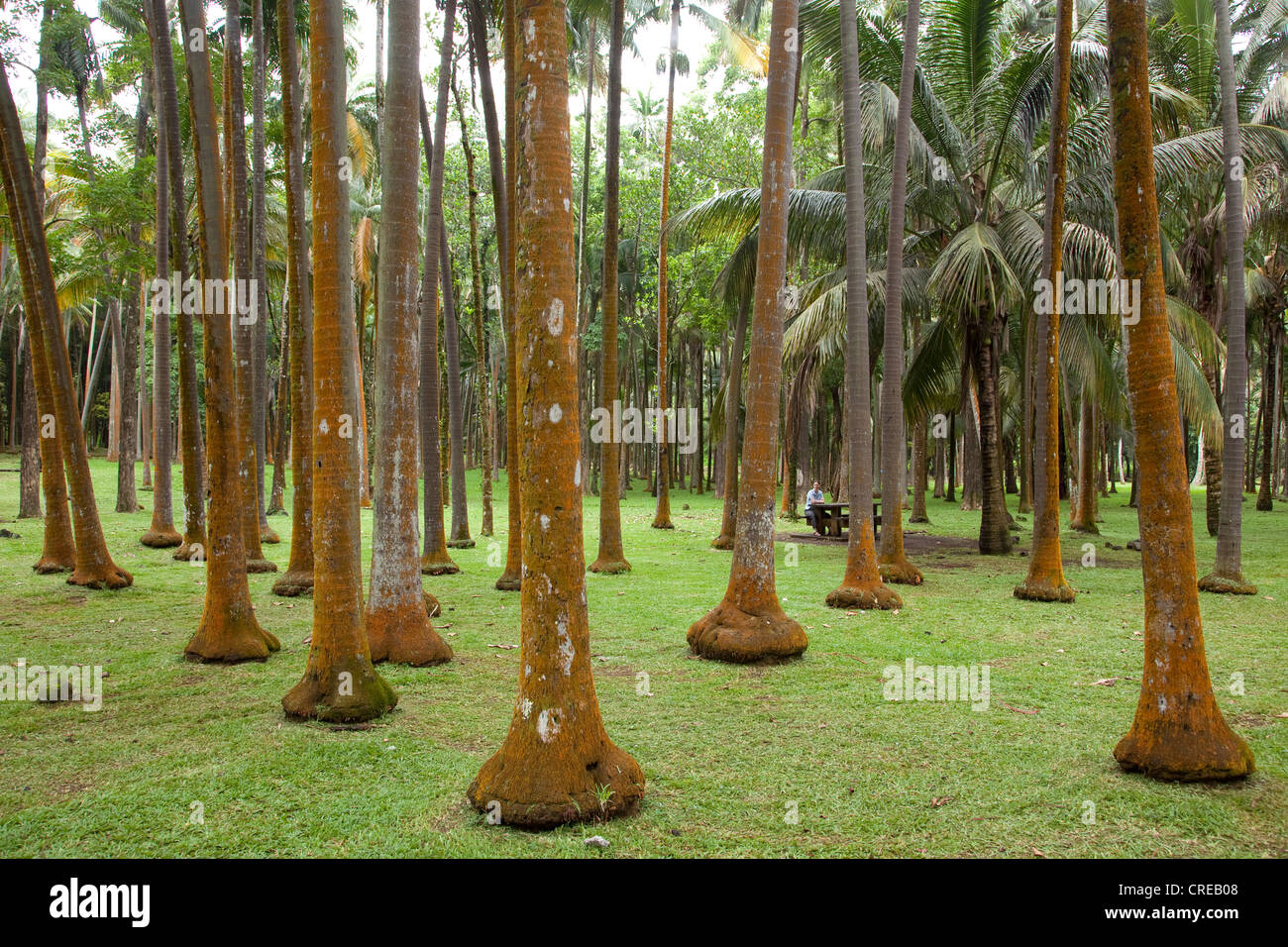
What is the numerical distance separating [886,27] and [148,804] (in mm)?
16351

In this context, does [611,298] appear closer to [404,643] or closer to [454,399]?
[454,399]

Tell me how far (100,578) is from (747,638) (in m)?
8.97

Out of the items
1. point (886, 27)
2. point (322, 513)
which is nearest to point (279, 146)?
point (886, 27)

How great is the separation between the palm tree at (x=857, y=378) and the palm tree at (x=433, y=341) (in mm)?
5731

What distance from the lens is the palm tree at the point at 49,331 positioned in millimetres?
10203

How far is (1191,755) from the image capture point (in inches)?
195

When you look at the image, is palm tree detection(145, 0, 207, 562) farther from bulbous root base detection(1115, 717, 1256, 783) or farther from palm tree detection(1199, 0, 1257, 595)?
palm tree detection(1199, 0, 1257, 595)

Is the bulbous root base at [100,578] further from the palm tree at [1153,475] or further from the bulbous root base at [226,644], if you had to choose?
the palm tree at [1153,475]


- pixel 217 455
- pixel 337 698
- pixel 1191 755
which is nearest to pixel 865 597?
pixel 1191 755

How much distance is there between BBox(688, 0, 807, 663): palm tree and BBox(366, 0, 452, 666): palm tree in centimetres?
284

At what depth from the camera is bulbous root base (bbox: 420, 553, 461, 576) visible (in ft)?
45.3

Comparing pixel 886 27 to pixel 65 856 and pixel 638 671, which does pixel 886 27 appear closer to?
pixel 638 671

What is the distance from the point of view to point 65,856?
404 cm

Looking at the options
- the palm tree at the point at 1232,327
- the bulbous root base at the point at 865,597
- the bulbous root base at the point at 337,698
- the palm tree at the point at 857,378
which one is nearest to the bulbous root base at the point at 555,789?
the bulbous root base at the point at 337,698
